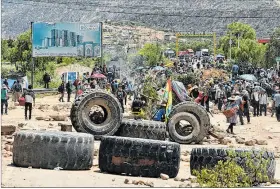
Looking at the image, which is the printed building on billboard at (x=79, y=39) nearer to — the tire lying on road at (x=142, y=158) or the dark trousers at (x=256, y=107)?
the dark trousers at (x=256, y=107)

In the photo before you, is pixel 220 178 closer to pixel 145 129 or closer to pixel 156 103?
pixel 145 129

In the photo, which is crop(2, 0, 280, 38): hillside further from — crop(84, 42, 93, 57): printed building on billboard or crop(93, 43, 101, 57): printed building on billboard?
crop(84, 42, 93, 57): printed building on billboard

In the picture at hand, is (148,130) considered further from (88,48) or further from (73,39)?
(73,39)

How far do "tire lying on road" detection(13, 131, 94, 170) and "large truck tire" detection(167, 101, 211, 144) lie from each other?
797 cm

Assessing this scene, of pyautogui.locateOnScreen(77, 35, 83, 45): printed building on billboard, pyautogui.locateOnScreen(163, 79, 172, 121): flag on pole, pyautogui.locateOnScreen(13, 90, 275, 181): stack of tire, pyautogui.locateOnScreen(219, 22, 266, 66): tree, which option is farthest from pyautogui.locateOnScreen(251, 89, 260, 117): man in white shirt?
pyautogui.locateOnScreen(219, 22, 266, 66): tree

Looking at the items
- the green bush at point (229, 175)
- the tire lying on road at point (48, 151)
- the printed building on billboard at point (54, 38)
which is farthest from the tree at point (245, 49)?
the green bush at point (229, 175)

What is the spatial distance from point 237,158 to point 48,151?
10.9 ft

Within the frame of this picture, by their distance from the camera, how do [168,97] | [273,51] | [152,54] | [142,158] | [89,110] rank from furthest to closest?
1. [152,54]
2. [273,51]
3. [168,97]
4. [89,110]
5. [142,158]

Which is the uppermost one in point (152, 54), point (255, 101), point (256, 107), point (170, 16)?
point (170, 16)

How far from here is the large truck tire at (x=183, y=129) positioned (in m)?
23.4

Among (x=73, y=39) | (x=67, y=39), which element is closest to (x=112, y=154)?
(x=67, y=39)

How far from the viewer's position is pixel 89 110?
23.1m

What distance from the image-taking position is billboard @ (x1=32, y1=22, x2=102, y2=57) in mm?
58062

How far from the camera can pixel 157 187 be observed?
14.2m
